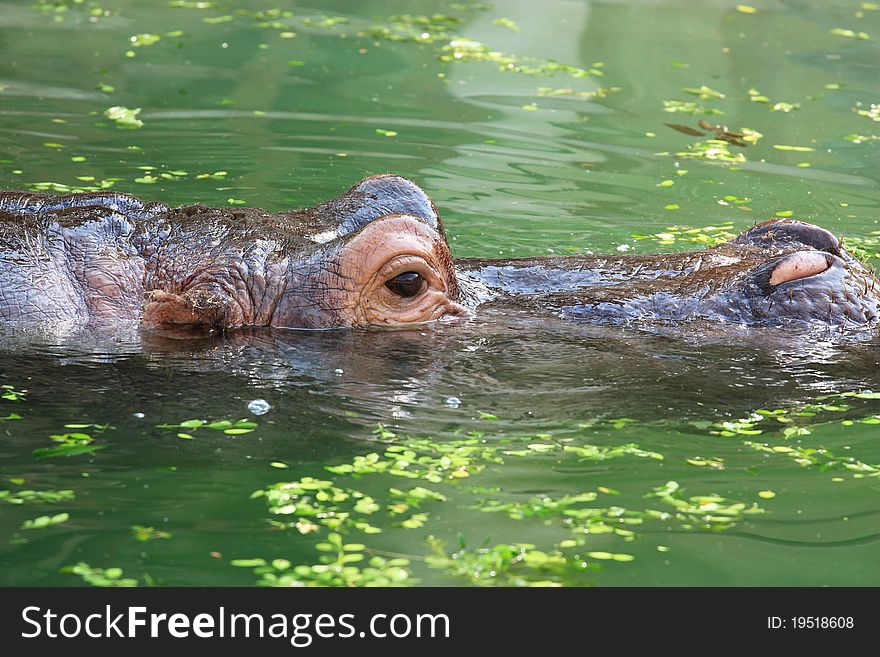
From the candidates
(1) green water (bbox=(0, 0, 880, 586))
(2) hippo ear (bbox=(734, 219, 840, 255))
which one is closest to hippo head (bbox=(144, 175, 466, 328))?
(1) green water (bbox=(0, 0, 880, 586))

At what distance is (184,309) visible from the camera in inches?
228

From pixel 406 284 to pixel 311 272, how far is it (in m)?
0.46

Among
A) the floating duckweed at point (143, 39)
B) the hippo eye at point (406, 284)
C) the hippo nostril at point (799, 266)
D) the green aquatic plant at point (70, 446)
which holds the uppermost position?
the floating duckweed at point (143, 39)

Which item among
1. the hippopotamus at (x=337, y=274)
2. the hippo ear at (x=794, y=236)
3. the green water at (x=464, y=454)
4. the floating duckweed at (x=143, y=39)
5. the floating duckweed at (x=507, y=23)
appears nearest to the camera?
the green water at (x=464, y=454)

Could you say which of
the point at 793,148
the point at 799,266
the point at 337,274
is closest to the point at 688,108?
the point at 793,148

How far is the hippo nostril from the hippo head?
5.05 ft

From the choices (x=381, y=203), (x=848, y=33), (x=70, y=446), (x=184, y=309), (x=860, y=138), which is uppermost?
(x=848, y=33)

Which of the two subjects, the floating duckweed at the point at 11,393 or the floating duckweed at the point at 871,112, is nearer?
the floating duckweed at the point at 11,393

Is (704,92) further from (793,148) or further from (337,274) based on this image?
(337,274)

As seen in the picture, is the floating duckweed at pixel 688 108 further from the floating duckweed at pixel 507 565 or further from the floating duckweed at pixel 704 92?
the floating duckweed at pixel 507 565

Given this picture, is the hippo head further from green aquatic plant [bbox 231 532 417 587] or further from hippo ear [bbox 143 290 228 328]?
green aquatic plant [bbox 231 532 417 587]

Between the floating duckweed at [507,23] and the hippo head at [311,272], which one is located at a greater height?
the floating duckweed at [507,23]

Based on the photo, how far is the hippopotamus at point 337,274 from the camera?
18.7 ft

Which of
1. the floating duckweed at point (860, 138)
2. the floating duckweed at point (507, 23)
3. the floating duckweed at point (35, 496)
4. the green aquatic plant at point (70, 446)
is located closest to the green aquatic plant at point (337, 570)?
the floating duckweed at point (35, 496)
